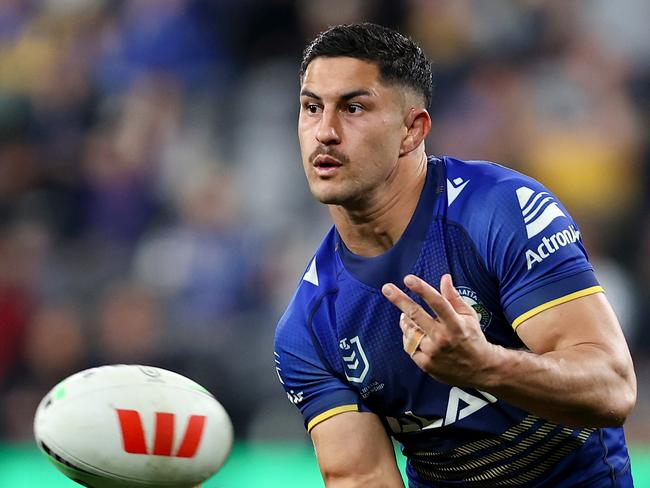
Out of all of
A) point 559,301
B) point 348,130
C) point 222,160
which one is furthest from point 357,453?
point 222,160

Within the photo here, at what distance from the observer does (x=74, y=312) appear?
7.74 meters

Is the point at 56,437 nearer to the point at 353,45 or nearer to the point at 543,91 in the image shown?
the point at 353,45

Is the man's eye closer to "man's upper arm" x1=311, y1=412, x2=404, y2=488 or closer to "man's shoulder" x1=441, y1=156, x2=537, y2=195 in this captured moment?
"man's shoulder" x1=441, y1=156, x2=537, y2=195

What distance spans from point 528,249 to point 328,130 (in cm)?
73

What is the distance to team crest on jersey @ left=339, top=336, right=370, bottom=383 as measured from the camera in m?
3.75

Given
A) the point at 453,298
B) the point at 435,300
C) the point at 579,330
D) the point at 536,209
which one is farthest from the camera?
the point at 536,209

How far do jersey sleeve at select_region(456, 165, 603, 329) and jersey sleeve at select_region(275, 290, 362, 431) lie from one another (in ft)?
2.25

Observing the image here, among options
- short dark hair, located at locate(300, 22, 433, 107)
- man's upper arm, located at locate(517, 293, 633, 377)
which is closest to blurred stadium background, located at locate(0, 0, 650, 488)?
short dark hair, located at locate(300, 22, 433, 107)

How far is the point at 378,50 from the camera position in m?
3.76

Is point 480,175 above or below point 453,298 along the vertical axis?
above

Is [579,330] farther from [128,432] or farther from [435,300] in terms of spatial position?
[128,432]

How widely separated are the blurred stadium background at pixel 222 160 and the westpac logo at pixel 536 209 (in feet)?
12.6

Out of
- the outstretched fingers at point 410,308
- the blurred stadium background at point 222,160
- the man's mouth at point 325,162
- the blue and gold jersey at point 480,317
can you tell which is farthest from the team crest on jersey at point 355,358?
the blurred stadium background at point 222,160

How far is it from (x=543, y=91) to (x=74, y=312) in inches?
138
